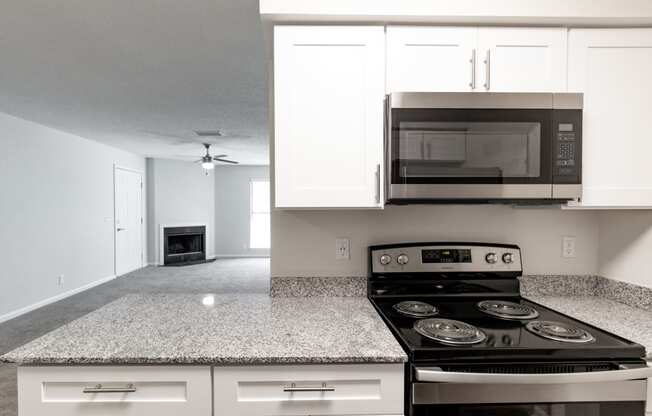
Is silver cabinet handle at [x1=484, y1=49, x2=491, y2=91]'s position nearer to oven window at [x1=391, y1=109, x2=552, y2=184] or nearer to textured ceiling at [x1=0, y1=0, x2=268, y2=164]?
oven window at [x1=391, y1=109, x2=552, y2=184]

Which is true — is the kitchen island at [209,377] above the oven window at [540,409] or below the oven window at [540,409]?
above

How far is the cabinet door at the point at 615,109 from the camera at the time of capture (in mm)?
1514

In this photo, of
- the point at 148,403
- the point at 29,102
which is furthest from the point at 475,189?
the point at 29,102

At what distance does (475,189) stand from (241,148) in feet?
18.1

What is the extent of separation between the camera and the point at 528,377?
1.12 m

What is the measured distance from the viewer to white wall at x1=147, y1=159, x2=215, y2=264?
7.62m

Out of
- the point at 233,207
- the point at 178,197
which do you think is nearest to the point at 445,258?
the point at 178,197

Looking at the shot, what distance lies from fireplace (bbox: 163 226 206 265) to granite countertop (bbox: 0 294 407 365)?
6523 mm

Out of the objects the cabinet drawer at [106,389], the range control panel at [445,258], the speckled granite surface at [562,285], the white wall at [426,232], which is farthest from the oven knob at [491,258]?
the cabinet drawer at [106,389]

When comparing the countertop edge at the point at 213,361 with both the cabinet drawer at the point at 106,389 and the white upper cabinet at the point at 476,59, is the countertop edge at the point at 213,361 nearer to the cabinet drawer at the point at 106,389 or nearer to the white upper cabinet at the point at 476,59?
the cabinet drawer at the point at 106,389

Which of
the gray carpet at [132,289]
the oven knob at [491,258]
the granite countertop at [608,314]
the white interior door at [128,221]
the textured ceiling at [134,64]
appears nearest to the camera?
the granite countertop at [608,314]

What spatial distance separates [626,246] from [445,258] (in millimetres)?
869

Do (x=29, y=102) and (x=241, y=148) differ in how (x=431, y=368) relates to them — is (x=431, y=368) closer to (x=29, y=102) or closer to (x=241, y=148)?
(x=29, y=102)

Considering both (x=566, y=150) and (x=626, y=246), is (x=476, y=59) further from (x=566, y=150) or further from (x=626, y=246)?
(x=626, y=246)
